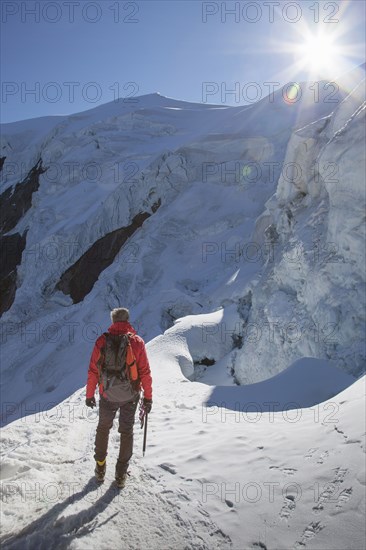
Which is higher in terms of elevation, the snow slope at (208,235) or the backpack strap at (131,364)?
the snow slope at (208,235)

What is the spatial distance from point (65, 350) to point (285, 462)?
17444 mm

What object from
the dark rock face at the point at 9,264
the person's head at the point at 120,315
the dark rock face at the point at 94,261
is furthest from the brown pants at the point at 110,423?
the dark rock face at the point at 9,264

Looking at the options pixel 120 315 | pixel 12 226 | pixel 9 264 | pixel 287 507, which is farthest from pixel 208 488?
pixel 12 226

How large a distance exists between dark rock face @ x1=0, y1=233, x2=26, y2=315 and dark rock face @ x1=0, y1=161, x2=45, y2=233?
270 centimetres

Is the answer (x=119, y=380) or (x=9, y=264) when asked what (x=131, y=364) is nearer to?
(x=119, y=380)

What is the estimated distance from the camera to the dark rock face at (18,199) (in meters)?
36.7

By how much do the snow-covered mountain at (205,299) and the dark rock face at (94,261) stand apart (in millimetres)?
100

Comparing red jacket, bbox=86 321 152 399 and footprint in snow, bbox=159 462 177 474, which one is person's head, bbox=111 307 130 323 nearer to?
red jacket, bbox=86 321 152 399

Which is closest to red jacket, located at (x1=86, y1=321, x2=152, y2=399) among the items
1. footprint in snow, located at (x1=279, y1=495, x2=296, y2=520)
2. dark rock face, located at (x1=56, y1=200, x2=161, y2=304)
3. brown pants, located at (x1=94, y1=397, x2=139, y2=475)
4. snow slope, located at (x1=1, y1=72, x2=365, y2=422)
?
brown pants, located at (x1=94, y1=397, x2=139, y2=475)

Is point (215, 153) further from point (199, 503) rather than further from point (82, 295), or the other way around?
point (199, 503)

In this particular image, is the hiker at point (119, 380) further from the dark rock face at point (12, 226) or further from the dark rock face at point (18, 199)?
the dark rock face at point (18, 199)

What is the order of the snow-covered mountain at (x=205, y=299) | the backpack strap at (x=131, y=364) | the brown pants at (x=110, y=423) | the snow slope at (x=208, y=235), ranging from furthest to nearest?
the snow slope at (x=208, y=235) < the brown pants at (x=110, y=423) < the backpack strap at (x=131, y=364) < the snow-covered mountain at (x=205, y=299)

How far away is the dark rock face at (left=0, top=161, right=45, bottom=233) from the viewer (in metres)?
36.7

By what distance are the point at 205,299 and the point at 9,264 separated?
19821 mm
